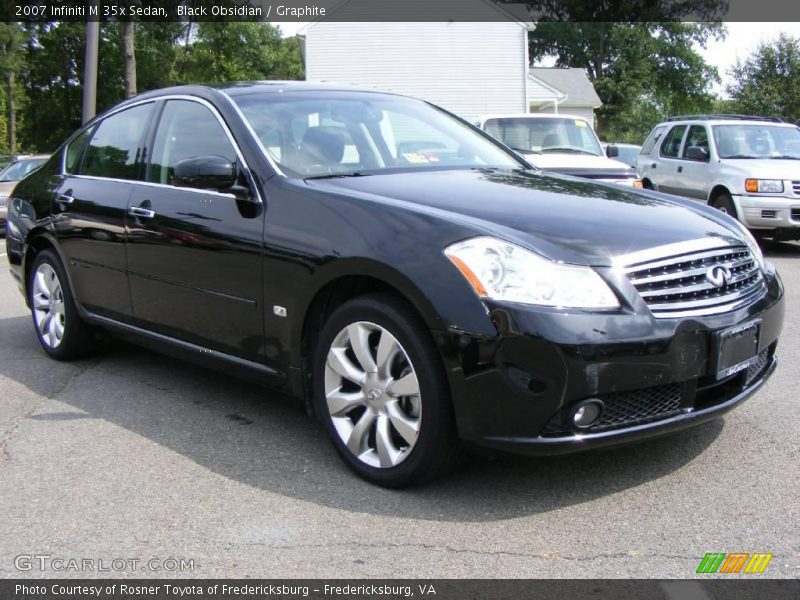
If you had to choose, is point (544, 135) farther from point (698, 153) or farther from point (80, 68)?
point (80, 68)

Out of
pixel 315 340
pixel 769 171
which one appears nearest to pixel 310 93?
pixel 315 340

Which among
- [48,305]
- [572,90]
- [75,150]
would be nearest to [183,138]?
[75,150]

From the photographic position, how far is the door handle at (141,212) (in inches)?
182

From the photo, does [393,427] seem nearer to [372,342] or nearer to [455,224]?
[372,342]

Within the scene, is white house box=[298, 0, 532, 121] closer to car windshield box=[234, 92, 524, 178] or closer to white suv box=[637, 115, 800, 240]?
white suv box=[637, 115, 800, 240]

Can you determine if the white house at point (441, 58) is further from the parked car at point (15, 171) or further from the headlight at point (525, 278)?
the headlight at point (525, 278)

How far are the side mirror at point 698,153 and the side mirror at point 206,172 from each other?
9.12 metres

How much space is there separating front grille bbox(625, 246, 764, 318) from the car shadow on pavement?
0.74 meters

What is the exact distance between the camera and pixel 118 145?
17.3ft

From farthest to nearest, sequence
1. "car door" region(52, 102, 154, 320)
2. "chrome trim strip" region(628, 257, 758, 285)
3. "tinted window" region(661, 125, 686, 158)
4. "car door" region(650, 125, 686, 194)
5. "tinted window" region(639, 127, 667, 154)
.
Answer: "tinted window" region(639, 127, 667, 154) → "tinted window" region(661, 125, 686, 158) → "car door" region(650, 125, 686, 194) → "car door" region(52, 102, 154, 320) → "chrome trim strip" region(628, 257, 758, 285)

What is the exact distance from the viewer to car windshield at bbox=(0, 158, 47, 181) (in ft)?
58.7

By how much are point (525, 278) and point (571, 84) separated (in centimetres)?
4865

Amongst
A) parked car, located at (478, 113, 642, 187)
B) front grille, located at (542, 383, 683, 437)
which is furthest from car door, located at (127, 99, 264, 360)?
parked car, located at (478, 113, 642, 187)

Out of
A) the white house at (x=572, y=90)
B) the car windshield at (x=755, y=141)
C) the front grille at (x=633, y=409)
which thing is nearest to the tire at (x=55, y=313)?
the front grille at (x=633, y=409)
